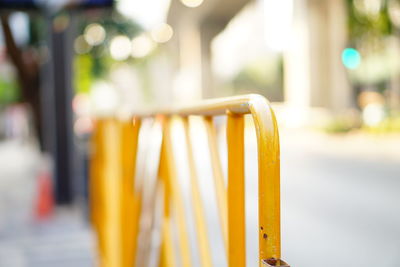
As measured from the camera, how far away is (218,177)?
157 cm

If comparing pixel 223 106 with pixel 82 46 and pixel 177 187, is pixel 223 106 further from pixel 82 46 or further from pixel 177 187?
pixel 82 46

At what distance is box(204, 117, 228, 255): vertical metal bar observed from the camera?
1482mm

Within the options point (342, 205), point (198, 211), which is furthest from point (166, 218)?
point (342, 205)

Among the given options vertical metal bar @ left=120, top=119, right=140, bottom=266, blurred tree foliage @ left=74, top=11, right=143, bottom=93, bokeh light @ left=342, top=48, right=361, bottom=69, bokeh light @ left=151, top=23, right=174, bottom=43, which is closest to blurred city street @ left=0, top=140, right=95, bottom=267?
vertical metal bar @ left=120, top=119, right=140, bottom=266

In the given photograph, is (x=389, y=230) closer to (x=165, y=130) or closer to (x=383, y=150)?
(x=165, y=130)

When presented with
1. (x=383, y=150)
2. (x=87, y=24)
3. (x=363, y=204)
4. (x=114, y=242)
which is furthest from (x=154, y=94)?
(x=114, y=242)

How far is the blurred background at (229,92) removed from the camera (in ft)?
15.9

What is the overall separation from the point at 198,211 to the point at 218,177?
0.81 ft

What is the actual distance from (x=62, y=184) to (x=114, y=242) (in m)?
4.53

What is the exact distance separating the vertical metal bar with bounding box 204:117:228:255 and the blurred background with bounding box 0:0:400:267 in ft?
0.71

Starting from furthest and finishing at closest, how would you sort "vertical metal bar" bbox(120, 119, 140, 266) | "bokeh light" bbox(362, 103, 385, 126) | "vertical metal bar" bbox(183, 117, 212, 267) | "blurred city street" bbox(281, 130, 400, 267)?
"bokeh light" bbox(362, 103, 385, 126) < "blurred city street" bbox(281, 130, 400, 267) < "vertical metal bar" bbox(120, 119, 140, 266) < "vertical metal bar" bbox(183, 117, 212, 267)

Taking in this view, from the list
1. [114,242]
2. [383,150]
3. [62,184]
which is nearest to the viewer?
[114,242]

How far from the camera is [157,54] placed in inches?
929

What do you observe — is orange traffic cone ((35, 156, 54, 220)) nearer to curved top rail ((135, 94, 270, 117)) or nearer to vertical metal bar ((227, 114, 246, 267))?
curved top rail ((135, 94, 270, 117))
